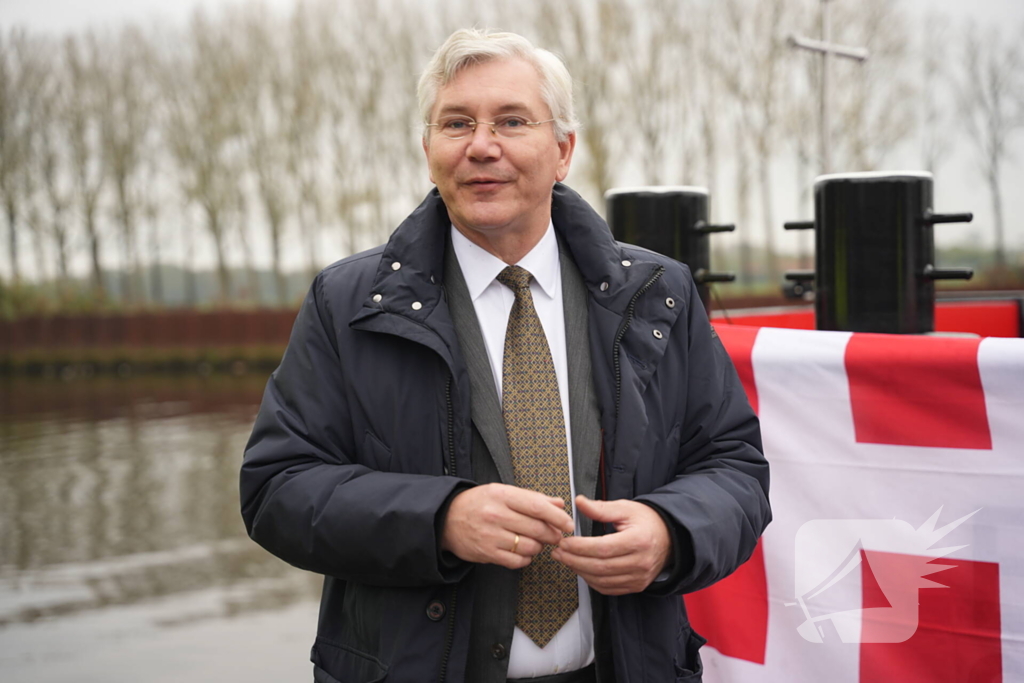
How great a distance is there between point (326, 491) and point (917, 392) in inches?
→ 56.2

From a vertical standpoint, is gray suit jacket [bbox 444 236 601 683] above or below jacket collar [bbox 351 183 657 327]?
below

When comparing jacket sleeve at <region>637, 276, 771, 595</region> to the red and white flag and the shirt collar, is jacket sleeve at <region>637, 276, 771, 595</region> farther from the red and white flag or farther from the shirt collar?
the red and white flag

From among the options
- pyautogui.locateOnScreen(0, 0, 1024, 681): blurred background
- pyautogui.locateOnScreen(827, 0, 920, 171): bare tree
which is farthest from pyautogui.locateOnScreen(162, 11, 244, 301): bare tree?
pyautogui.locateOnScreen(827, 0, 920, 171): bare tree

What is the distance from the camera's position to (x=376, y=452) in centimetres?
180

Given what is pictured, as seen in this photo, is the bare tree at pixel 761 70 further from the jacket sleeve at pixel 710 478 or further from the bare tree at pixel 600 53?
the jacket sleeve at pixel 710 478

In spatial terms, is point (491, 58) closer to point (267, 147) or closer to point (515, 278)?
point (515, 278)

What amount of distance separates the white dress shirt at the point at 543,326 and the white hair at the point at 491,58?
25 cm

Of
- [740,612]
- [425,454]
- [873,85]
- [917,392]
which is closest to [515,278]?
[425,454]

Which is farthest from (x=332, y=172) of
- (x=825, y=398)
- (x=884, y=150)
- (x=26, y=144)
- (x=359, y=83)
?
(x=825, y=398)

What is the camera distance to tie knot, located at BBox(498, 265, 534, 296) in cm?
196

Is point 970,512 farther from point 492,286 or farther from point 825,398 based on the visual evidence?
point 492,286

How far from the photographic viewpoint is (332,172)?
3534 centimetres

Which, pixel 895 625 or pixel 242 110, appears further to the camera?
pixel 242 110

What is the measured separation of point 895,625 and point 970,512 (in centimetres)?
33
